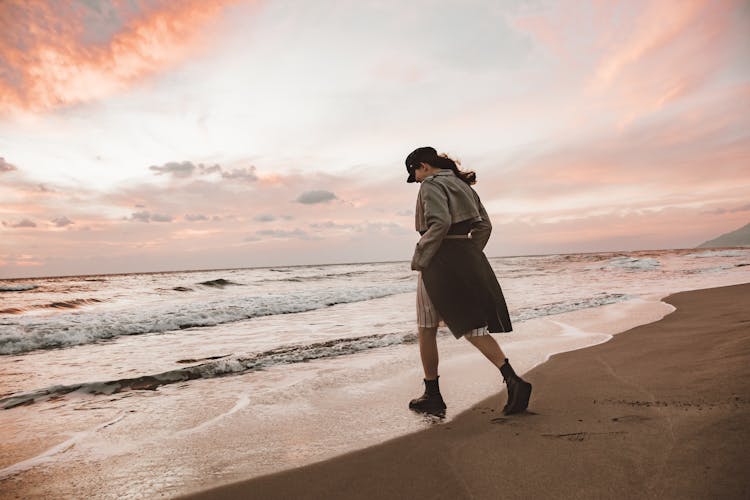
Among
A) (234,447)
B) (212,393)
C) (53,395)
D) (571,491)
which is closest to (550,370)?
(571,491)

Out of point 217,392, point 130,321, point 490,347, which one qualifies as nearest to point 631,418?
point 490,347

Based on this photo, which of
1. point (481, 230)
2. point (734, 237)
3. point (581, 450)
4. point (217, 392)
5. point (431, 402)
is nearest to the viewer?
point (581, 450)

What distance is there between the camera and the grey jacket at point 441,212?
295 centimetres

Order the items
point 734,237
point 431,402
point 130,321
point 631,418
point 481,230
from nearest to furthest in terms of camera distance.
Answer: point 631,418, point 431,402, point 481,230, point 130,321, point 734,237

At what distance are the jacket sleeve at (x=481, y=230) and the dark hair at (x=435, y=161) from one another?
7.5 inches

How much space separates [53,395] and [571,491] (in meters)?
4.93

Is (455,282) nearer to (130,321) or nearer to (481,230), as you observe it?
(481,230)

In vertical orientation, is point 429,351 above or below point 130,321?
above

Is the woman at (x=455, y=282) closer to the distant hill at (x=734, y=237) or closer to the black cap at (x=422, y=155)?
the black cap at (x=422, y=155)

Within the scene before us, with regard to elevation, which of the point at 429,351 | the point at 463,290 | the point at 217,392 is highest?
the point at 463,290

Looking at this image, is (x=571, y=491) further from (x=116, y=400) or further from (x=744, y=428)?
(x=116, y=400)

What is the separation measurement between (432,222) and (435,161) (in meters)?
0.67

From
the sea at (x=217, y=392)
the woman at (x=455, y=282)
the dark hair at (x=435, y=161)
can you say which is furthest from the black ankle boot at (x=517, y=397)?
the dark hair at (x=435, y=161)

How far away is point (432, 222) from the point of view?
→ 297 centimetres
